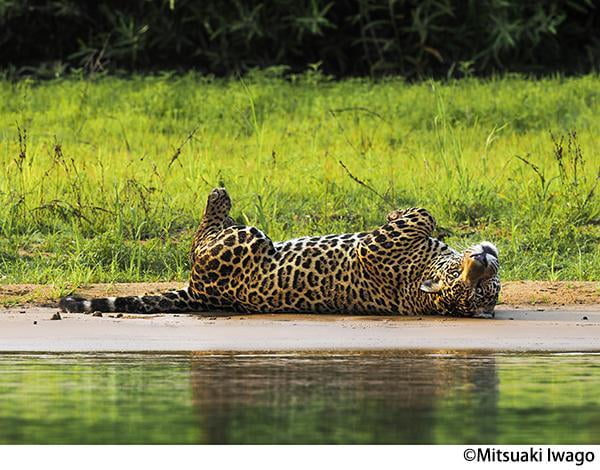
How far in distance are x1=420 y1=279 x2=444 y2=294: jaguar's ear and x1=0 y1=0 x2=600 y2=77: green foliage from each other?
9.98m

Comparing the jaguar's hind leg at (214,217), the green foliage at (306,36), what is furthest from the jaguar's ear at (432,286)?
the green foliage at (306,36)

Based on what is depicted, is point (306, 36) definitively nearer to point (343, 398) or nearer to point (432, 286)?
point (432, 286)

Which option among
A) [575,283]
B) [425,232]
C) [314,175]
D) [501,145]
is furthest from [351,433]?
[501,145]

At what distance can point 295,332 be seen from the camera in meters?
8.68

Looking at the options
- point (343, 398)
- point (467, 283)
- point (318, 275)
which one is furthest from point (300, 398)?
point (318, 275)

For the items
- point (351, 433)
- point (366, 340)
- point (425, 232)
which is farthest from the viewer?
point (425, 232)

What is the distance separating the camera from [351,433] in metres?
5.70

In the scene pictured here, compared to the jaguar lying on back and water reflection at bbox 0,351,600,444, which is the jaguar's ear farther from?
water reflection at bbox 0,351,600,444

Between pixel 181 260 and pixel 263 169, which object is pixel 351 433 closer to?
pixel 181 260

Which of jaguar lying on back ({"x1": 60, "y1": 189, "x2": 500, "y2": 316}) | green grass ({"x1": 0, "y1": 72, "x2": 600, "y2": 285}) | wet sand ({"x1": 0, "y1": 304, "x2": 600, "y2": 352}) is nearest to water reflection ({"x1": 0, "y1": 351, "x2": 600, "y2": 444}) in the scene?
wet sand ({"x1": 0, "y1": 304, "x2": 600, "y2": 352})

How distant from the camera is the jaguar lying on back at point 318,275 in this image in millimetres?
9250

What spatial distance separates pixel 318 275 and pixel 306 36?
38.7 feet

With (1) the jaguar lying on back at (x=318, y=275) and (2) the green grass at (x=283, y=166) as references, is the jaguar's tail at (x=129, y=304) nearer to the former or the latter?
(1) the jaguar lying on back at (x=318, y=275)

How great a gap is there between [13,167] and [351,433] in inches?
328
